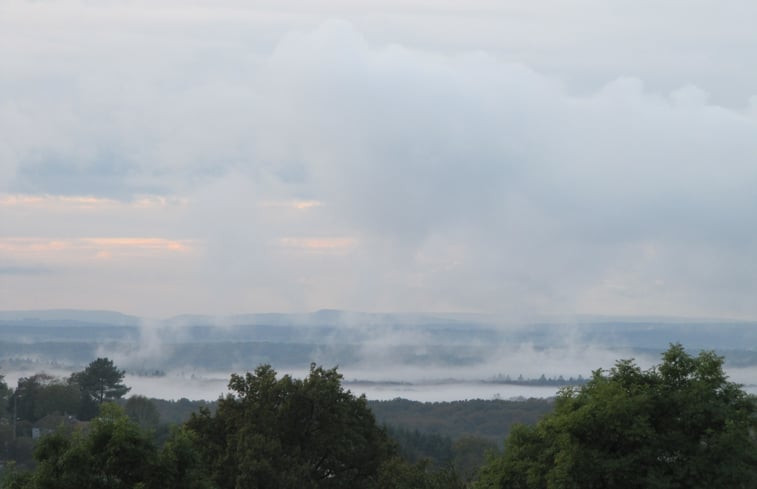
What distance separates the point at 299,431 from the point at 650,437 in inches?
599

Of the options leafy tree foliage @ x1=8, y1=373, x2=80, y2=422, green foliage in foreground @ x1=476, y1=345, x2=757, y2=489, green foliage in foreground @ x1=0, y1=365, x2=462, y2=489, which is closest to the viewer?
green foliage in foreground @ x1=476, y1=345, x2=757, y2=489

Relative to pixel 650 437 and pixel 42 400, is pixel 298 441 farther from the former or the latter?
pixel 42 400

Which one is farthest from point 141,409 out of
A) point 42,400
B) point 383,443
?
point 383,443

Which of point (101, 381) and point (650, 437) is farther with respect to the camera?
point (101, 381)

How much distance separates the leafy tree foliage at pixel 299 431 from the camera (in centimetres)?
4088

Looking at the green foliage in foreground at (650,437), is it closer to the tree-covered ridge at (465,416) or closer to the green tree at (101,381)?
the green tree at (101,381)

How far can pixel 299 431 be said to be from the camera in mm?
42531

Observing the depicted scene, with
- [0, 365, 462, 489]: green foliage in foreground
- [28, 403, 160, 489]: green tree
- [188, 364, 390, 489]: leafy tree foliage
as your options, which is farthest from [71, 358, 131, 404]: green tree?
[28, 403, 160, 489]: green tree

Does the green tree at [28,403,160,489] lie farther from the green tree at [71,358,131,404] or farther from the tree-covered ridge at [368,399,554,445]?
the tree-covered ridge at [368,399,554,445]

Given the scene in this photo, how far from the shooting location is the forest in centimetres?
2930

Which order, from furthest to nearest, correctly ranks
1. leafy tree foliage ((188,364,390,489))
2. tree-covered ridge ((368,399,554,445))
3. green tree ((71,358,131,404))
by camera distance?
tree-covered ridge ((368,399,554,445)) → green tree ((71,358,131,404)) → leafy tree foliage ((188,364,390,489))

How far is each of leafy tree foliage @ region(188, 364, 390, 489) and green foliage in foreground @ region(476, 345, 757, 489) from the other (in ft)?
26.9

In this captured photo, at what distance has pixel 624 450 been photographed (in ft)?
107

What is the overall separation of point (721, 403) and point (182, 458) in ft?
52.5
